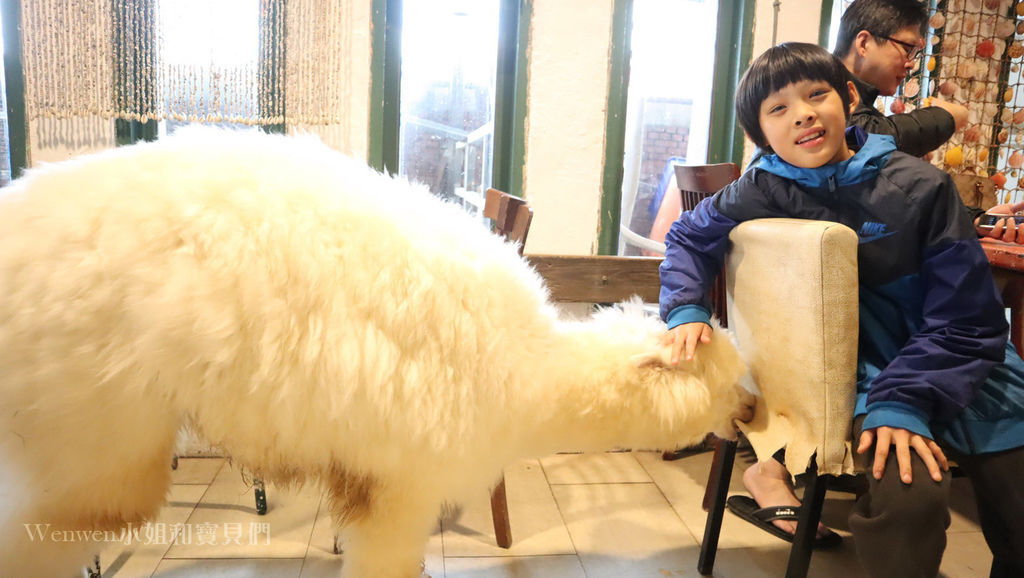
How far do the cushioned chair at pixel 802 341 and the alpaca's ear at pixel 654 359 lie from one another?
0.31m

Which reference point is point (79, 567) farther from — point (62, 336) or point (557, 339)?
point (557, 339)

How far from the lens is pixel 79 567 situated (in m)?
1.14

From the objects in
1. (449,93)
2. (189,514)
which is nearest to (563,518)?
(189,514)

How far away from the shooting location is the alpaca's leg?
1.16 m

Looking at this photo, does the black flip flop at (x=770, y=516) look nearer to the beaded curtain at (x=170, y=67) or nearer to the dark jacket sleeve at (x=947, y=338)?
the dark jacket sleeve at (x=947, y=338)

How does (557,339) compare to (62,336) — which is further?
(557,339)

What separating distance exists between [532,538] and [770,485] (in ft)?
3.02

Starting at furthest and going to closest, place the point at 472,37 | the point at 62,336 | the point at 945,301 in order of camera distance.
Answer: the point at 472,37
the point at 945,301
the point at 62,336

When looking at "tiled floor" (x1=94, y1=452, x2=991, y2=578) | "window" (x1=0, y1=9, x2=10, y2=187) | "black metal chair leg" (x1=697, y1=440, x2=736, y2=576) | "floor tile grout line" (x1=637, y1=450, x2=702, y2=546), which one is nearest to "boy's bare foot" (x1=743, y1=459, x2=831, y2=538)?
"tiled floor" (x1=94, y1=452, x2=991, y2=578)

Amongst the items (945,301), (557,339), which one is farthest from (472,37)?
(945,301)

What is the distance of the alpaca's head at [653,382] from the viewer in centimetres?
132

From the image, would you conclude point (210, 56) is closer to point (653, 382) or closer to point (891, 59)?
point (653, 382)

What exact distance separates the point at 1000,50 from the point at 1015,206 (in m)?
1.85

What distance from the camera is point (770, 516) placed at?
2010 mm
